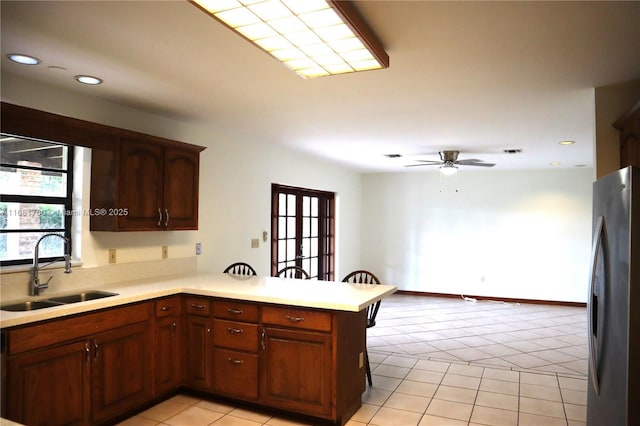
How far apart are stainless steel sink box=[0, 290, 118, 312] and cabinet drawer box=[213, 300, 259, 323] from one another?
71 centimetres

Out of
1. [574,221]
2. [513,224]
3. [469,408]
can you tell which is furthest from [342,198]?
[469,408]

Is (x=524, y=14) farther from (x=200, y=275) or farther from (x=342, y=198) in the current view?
(x=342, y=198)

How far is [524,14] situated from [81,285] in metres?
3.32

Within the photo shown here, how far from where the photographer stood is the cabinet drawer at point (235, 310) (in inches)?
123

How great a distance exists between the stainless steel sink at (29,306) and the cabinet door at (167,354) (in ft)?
2.32

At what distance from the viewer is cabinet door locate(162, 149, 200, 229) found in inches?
146

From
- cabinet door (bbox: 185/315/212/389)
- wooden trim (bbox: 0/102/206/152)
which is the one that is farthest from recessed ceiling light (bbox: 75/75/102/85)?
cabinet door (bbox: 185/315/212/389)

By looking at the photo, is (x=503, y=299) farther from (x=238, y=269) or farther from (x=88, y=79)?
(x=88, y=79)

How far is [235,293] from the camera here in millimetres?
3139

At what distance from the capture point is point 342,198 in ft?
25.9

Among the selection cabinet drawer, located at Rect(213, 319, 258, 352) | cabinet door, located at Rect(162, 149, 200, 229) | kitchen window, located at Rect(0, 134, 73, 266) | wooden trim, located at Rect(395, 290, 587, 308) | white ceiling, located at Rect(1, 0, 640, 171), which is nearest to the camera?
white ceiling, located at Rect(1, 0, 640, 171)

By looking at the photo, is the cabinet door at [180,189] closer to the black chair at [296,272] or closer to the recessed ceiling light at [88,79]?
the recessed ceiling light at [88,79]

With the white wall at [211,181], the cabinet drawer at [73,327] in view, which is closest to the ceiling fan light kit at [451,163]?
the white wall at [211,181]

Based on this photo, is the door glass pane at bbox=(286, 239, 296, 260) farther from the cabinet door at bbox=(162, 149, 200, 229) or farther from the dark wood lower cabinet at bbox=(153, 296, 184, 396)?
the dark wood lower cabinet at bbox=(153, 296, 184, 396)
